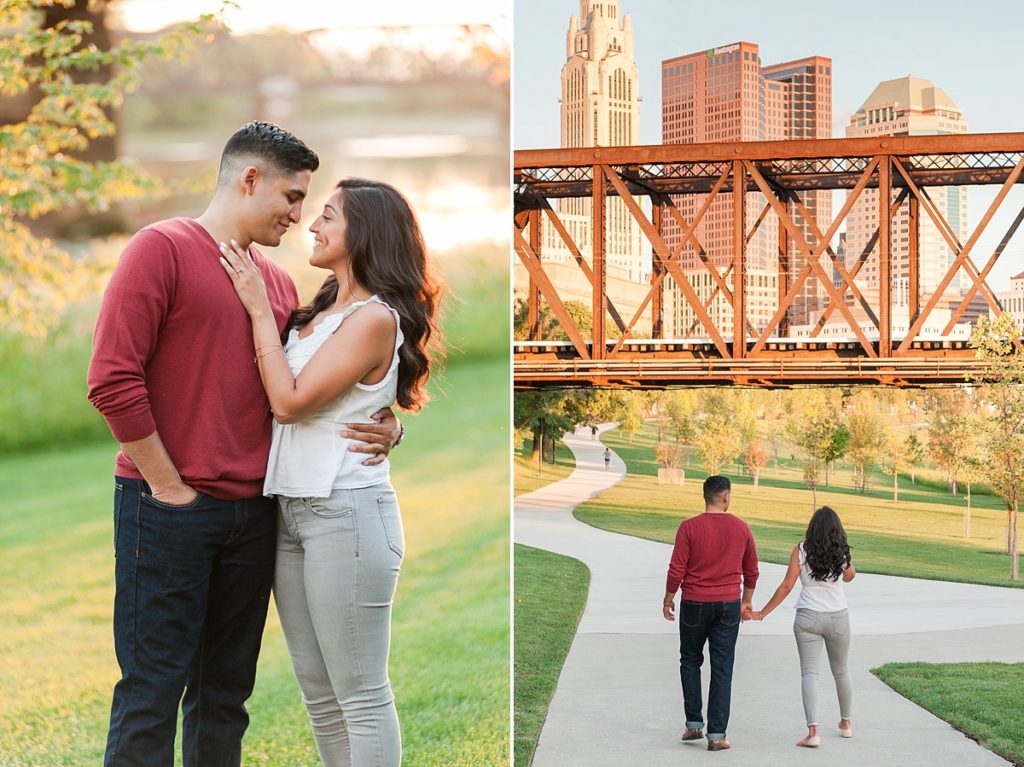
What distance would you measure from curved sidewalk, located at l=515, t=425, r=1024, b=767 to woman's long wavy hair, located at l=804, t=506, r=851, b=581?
0.07 meters

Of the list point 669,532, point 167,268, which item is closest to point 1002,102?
point 669,532

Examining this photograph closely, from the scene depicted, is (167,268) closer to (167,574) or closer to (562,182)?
(167,574)

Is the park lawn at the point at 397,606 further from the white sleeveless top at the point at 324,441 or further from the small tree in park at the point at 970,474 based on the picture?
the white sleeveless top at the point at 324,441

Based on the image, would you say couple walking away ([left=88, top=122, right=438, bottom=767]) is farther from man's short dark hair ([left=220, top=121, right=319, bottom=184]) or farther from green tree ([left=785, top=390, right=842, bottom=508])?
green tree ([left=785, top=390, right=842, bottom=508])

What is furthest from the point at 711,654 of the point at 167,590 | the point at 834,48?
the point at 834,48

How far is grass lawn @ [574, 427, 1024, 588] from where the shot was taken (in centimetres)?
269

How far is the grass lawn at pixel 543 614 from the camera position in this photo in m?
2.79

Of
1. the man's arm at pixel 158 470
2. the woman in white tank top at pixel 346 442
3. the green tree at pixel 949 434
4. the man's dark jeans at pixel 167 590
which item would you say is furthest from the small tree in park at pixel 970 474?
the man's arm at pixel 158 470

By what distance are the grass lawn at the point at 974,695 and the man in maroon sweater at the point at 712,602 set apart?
0.37 m

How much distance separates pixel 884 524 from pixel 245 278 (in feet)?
5.48

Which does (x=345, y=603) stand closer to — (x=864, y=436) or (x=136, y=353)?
(x=136, y=353)

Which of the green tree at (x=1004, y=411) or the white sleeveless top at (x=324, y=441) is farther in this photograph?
the green tree at (x=1004, y=411)

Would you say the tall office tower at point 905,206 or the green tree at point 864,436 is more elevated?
the tall office tower at point 905,206

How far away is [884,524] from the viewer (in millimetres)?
2717
